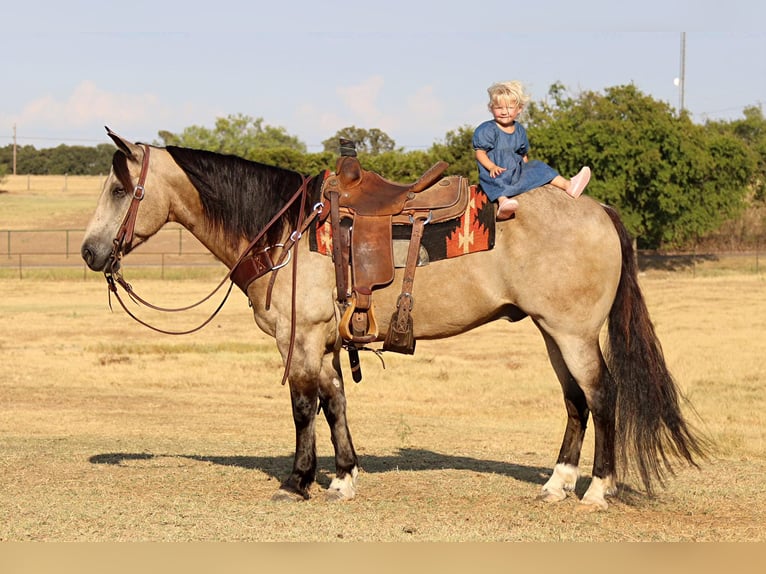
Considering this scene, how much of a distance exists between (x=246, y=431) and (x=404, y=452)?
340cm

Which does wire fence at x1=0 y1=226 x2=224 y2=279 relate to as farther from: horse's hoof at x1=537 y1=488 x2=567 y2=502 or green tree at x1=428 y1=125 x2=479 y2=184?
horse's hoof at x1=537 y1=488 x2=567 y2=502

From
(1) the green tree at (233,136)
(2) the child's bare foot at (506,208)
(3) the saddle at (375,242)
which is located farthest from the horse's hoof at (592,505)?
(1) the green tree at (233,136)

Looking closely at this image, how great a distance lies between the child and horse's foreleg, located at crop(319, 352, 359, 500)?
1857mm

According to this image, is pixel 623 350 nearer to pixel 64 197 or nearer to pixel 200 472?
pixel 200 472

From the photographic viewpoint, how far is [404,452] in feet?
35.4

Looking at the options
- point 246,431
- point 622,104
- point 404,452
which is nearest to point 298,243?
point 404,452

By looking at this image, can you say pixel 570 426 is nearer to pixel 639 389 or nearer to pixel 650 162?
pixel 639 389

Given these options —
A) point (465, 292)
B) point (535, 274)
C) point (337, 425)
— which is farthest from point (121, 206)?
point (535, 274)

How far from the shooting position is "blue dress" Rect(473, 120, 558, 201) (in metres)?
7.78

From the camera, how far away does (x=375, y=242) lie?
780cm

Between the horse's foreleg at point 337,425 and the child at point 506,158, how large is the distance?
6.09 feet

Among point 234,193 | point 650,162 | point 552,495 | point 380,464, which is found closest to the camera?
point 552,495

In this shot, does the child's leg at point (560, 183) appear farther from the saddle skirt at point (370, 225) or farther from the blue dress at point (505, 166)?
the saddle skirt at point (370, 225)

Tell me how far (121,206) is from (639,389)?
4178 mm
